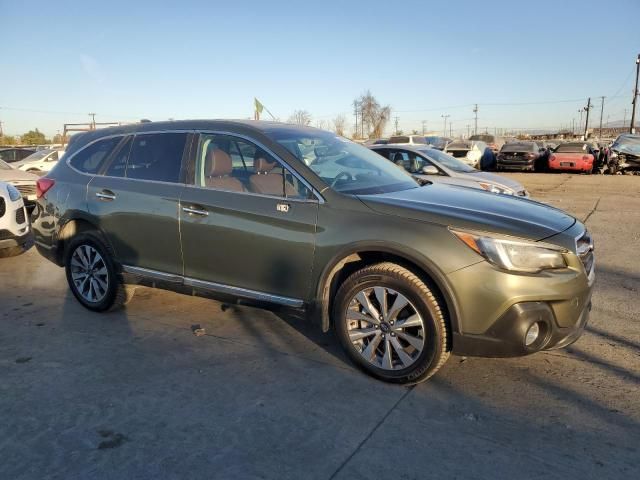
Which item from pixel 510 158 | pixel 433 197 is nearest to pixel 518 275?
pixel 433 197

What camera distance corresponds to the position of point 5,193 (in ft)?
22.2

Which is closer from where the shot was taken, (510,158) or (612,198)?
(612,198)

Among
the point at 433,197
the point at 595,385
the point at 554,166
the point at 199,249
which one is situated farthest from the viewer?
the point at 554,166

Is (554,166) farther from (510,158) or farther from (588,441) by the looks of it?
(588,441)

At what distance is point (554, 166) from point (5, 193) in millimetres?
21322

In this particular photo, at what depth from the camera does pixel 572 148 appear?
22.6 metres

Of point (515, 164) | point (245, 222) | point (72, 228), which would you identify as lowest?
point (515, 164)

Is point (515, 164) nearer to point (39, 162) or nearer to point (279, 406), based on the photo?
point (39, 162)

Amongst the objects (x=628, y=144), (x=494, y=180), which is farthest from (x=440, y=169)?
(x=628, y=144)

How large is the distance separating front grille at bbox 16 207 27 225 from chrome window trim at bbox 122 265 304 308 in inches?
125

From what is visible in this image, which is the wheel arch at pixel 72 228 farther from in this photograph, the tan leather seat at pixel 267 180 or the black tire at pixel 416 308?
the black tire at pixel 416 308

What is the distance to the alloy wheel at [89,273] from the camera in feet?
15.5

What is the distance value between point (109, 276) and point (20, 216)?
306cm

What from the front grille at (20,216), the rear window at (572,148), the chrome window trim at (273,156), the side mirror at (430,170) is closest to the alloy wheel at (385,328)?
the chrome window trim at (273,156)
